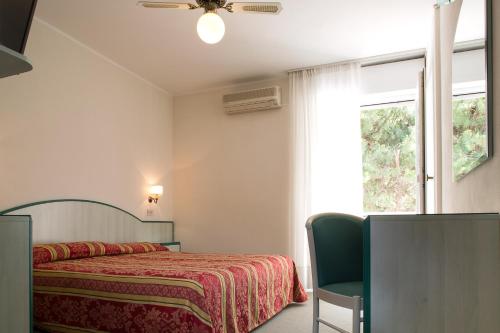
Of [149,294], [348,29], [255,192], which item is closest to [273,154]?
[255,192]

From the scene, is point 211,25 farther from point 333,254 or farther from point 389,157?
point 389,157

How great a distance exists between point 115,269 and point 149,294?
491 millimetres

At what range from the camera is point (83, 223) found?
12.2ft

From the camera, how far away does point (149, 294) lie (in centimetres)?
220

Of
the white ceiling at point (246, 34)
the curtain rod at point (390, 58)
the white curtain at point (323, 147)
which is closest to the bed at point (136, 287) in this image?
the white curtain at point (323, 147)

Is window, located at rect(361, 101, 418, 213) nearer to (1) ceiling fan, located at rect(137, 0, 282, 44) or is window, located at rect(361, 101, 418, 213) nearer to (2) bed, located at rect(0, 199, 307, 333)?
(2) bed, located at rect(0, 199, 307, 333)

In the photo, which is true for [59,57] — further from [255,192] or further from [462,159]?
[462,159]

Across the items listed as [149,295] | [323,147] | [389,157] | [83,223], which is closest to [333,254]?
[149,295]

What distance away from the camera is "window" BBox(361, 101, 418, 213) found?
4602 millimetres

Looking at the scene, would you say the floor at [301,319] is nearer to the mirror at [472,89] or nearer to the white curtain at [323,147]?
the white curtain at [323,147]

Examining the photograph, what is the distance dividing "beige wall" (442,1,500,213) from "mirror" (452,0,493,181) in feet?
0.10

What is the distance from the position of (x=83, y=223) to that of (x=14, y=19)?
307 cm

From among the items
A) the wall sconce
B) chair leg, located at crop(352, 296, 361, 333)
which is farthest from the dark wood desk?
the wall sconce

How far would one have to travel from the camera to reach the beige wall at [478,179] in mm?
1312
